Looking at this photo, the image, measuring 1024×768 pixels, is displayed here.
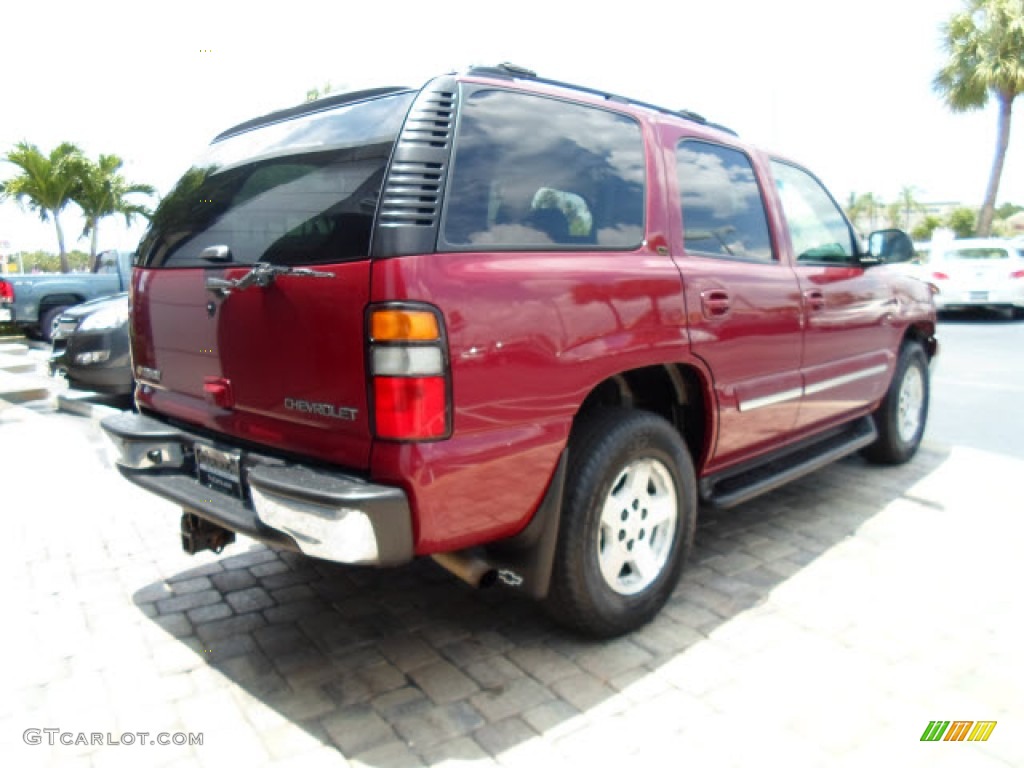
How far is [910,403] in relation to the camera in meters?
5.11

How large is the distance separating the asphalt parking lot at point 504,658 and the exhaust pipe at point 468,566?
0.39m

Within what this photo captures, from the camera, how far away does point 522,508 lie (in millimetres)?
2398

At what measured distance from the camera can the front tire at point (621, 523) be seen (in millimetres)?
2564

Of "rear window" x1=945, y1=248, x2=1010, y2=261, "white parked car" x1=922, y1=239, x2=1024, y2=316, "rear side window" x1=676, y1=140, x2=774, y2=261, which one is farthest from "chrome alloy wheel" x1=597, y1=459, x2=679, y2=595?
"rear window" x1=945, y1=248, x2=1010, y2=261

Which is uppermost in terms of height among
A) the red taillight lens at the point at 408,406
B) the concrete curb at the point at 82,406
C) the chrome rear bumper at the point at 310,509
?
the red taillight lens at the point at 408,406

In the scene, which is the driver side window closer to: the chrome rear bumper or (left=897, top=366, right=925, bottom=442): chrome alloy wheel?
(left=897, top=366, right=925, bottom=442): chrome alloy wheel

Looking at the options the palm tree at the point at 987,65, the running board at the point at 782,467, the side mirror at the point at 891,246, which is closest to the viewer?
the running board at the point at 782,467

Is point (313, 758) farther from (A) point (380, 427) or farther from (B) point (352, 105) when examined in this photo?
(B) point (352, 105)

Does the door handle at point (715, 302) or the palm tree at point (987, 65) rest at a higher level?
the palm tree at point (987, 65)

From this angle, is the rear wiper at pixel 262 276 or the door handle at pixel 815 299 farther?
the door handle at pixel 815 299

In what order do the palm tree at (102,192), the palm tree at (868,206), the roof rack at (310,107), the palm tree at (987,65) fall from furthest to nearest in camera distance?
the palm tree at (868,206) < the palm tree at (102,192) < the palm tree at (987,65) < the roof rack at (310,107)

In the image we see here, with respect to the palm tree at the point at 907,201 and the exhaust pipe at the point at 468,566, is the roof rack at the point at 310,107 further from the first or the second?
the palm tree at the point at 907,201

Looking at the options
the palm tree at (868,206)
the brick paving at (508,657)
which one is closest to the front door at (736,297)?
the brick paving at (508,657)

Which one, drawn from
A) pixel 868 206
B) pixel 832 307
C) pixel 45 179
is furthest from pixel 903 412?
pixel 868 206
